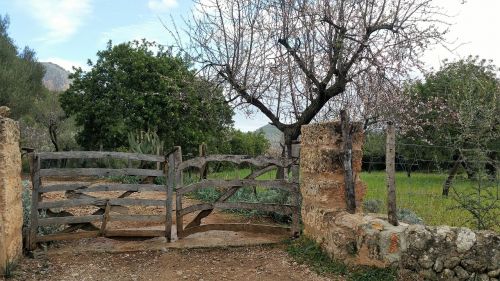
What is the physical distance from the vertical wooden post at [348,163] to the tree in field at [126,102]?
1428 cm

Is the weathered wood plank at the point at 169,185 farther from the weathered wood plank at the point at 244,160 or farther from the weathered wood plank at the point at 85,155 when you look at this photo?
the weathered wood plank at the point at 244,160

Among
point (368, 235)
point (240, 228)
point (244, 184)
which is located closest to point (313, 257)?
point (368, 235)

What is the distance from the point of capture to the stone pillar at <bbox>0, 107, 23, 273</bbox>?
19.1 feet

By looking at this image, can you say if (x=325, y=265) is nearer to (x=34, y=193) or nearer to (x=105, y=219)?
(x=105, y=219)

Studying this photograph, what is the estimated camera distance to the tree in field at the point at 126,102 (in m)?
21.0

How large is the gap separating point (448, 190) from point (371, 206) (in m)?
2.85

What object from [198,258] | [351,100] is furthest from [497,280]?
[351,100]

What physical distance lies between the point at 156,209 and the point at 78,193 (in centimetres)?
377

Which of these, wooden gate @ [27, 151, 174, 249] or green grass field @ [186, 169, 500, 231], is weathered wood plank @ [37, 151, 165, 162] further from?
green grass field @ [186, 169, 500, 231]

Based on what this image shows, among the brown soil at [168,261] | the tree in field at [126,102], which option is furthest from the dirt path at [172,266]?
the tree in field at [126,102]

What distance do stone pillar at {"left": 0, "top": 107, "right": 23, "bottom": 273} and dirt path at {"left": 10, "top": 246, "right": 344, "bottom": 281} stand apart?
1.10 ft

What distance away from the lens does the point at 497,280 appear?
454 cm

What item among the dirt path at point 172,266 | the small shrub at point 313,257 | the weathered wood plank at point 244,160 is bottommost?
the dirt path at point 172,266

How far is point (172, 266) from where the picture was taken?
652 cm
